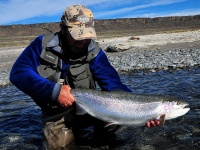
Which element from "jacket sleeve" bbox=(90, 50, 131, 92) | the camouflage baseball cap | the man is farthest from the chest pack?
the camouflage baseball cap

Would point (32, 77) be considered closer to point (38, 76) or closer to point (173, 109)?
point (38, 76)

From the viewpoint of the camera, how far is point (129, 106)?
190 inches

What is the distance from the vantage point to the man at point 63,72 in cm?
498

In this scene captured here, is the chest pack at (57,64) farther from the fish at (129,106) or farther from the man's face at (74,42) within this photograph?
the fish at (129,106)

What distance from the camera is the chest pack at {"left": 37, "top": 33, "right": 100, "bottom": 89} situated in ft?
17.5

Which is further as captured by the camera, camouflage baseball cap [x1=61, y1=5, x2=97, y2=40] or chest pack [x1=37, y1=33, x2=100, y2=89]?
chest pack [x1=37, y1=33, x2=100, y2=89]

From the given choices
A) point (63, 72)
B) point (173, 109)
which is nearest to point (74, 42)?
point (63, 72)

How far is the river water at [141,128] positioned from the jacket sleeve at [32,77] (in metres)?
1.61

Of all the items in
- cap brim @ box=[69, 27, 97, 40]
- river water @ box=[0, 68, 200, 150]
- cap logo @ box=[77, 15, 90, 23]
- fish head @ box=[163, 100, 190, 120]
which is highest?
cap logo @ box=[77, 15, 90, 23]

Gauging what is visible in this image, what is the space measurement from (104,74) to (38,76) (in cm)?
116

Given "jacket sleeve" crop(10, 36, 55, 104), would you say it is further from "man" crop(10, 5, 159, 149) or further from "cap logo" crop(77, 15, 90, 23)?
"cap logo" crop(77, 15, 90, 23)

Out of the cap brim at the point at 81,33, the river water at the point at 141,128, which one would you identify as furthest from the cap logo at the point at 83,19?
the river water at the point at 141,128

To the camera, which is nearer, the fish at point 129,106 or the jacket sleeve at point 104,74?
the fish at point 129,106

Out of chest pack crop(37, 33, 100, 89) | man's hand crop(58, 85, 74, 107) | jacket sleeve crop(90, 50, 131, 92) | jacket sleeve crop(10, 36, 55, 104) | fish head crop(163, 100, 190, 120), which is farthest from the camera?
jacket sleeve crop(90, 50, 131, 92)
